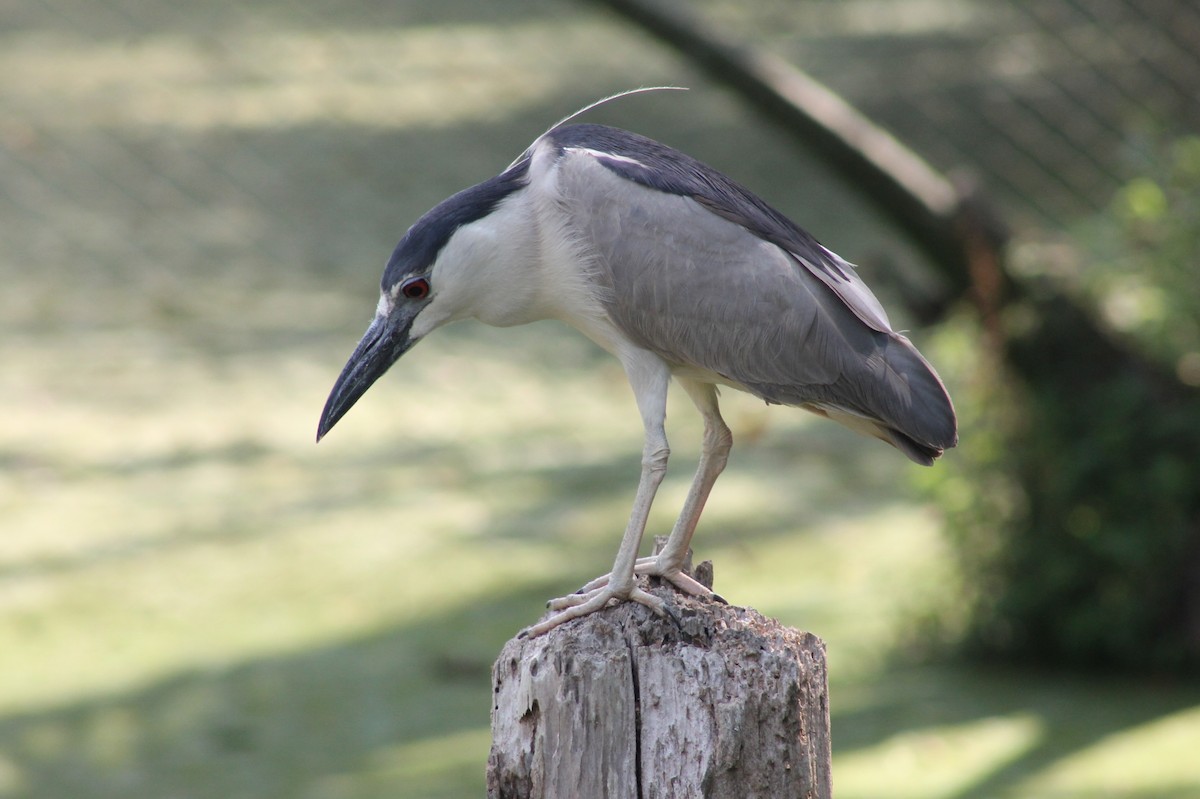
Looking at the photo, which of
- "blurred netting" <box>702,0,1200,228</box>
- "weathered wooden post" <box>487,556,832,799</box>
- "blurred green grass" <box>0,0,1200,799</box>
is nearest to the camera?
"weathered wooden post" <box>487,556,832,799</box>

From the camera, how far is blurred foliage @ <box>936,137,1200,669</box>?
454 cm

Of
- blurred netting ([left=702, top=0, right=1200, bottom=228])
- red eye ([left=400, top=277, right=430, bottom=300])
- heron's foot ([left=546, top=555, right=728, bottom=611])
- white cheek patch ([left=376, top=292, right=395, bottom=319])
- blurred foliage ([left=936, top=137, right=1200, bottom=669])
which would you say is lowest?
heron's foot ([left=546, top=555, right=728, bottom=611])

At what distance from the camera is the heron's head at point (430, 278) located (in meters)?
2.19

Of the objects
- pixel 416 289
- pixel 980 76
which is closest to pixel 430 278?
pixel 416 289

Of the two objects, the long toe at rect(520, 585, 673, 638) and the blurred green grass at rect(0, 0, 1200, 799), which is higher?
the blurred green grass at rect(0, 0, 1200, 799)

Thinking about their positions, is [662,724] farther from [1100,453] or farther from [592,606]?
[1100,453]

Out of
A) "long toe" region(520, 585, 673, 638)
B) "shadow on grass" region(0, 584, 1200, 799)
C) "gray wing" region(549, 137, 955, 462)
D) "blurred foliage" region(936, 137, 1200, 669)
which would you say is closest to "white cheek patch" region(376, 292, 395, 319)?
"gray wing" region(549, 137, 955, 462)

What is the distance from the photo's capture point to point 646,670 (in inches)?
78.1

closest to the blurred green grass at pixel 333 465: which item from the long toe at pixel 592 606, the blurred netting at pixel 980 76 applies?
the blurred netting at pixel 980 76

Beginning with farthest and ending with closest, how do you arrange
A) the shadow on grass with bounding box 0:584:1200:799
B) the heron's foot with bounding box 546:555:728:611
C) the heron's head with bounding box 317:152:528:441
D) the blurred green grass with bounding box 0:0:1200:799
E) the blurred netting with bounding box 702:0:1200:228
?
the blurred netting with bounding box 702:0:1200:228 < the blurred green grass with bounding box 0:0:1200:799 < the shadow on grass with bounding box 0:584:1200:799 < the heron's foot with bounding box 546:555:728:611 < the heron's head with bounding box 317:152:528:441

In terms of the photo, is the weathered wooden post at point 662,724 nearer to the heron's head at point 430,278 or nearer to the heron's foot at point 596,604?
the heron's foot at point 596,604

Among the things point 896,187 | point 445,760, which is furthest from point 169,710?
point 896,187

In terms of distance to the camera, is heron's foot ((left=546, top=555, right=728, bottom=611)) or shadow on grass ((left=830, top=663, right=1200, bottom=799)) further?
shadow on grass ((left=830, top=663, right=1200, bottom=799))

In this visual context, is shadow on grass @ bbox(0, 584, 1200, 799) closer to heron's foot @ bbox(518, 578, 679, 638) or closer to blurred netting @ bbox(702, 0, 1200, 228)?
heron's foot @ bbox(518, 578, 679, 638)
